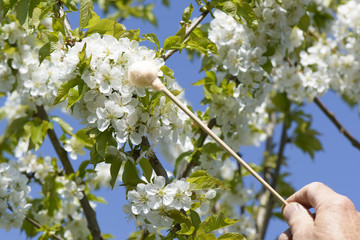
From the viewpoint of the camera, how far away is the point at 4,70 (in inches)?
108

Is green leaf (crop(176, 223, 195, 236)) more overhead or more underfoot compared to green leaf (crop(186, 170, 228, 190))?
more underfoot

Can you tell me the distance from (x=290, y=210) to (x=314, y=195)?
4.3 inches

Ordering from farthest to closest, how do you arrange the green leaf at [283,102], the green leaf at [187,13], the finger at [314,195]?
the green leaf at [283,102]
the green leaf at [187,13]
the finger at [314,195]

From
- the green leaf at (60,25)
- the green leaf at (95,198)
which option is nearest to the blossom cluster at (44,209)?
the green leaf at (95,198)

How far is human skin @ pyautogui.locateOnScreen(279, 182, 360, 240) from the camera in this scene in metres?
1.44

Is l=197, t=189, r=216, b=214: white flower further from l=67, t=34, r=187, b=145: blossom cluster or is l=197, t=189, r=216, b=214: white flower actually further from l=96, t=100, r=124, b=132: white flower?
l=96, t=100, r=124, b=132: white flower

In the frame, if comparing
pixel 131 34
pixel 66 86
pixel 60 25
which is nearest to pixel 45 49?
pixel 60 25

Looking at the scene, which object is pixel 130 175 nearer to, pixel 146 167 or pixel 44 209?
pixel 146 167

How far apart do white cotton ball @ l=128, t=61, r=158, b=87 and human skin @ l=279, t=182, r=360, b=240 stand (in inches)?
27.4

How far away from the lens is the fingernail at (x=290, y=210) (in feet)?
5.40

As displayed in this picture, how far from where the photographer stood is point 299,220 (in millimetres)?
1580

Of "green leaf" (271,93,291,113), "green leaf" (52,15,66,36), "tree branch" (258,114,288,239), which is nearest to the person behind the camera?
"green leaf" (52,15,66,36)

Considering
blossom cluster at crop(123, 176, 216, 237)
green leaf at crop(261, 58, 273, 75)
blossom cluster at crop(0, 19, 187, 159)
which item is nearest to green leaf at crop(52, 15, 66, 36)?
blossom cluster at crop(0, 19, 187, 159)

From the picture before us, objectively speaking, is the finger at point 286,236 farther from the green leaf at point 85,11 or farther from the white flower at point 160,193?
the green leaf at point 85,11
